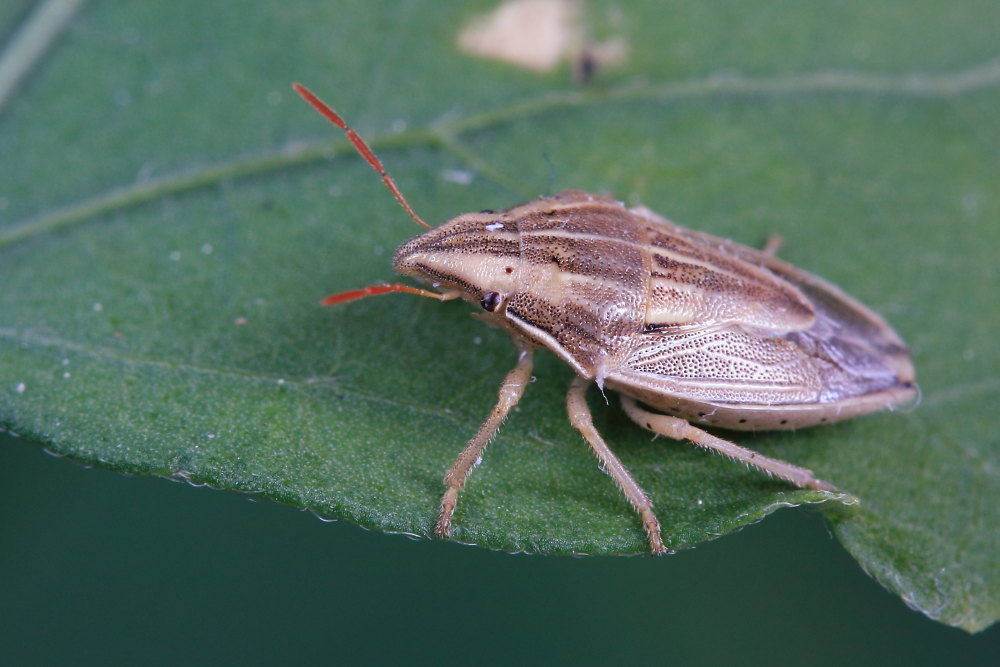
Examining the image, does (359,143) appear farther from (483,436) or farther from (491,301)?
(483,436)

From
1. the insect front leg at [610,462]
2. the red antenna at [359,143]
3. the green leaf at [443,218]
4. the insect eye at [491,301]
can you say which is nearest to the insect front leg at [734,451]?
the green leaf at [443,218]

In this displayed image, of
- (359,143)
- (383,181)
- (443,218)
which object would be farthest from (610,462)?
(359,143)

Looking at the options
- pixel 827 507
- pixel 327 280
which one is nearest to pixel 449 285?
pixel 327 280

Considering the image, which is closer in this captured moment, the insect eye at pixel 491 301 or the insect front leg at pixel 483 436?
the insect front leg at pixel 483 436

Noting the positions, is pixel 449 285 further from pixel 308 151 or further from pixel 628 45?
pixel 628 45

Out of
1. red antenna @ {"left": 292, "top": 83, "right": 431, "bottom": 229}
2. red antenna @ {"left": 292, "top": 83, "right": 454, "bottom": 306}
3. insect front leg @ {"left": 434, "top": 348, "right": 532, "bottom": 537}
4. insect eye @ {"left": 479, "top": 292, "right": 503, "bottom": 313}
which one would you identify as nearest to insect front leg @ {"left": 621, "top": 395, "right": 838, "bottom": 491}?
insect front leg @ {"left": 434, "top": 348, "right": 532, "bottom": 537}

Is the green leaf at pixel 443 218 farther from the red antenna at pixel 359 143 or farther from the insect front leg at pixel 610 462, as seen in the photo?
the red antenna at pixel 359 143

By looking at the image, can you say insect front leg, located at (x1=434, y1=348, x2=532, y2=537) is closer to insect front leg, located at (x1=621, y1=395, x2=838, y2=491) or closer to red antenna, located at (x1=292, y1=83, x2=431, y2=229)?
insect front leg, located at (x1=621, y1=395, x2=838, y2=491)
